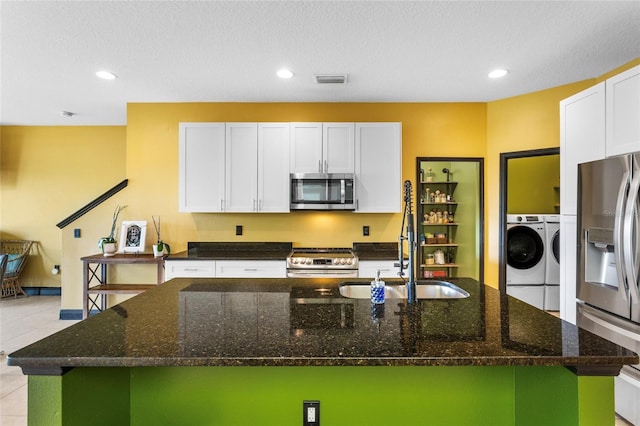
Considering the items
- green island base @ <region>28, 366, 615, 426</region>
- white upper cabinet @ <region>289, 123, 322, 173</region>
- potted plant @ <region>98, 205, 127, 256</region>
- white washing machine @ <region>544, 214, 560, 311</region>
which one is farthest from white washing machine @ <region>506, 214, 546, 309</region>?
potted plant @ <region>98, 205, 127, 256</region>

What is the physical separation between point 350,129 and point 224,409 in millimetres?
2923

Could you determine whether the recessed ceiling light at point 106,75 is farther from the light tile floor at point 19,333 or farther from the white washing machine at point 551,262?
the white washing machine at point 551,262

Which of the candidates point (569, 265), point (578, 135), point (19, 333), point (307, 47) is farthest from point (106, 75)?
point (569, 265)

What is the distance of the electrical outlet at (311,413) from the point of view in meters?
1.27

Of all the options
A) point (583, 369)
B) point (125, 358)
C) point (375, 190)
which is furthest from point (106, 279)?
point (583, 369)

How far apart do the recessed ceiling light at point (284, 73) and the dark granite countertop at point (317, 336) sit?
2.21 metres

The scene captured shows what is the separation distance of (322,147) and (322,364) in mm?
Answer: 2880

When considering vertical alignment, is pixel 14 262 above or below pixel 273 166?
below

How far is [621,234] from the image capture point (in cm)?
200

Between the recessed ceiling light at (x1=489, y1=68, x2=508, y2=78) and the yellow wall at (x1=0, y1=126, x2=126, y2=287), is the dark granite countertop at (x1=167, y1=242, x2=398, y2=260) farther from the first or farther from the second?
the yellow wall at (x1=0, y1=126, x2=126, y2=287)

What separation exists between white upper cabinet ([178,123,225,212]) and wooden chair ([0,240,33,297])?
350cm

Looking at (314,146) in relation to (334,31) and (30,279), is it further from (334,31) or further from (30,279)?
(30,279)

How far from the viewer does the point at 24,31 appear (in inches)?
95.0

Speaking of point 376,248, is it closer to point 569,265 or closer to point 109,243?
point 569,265
